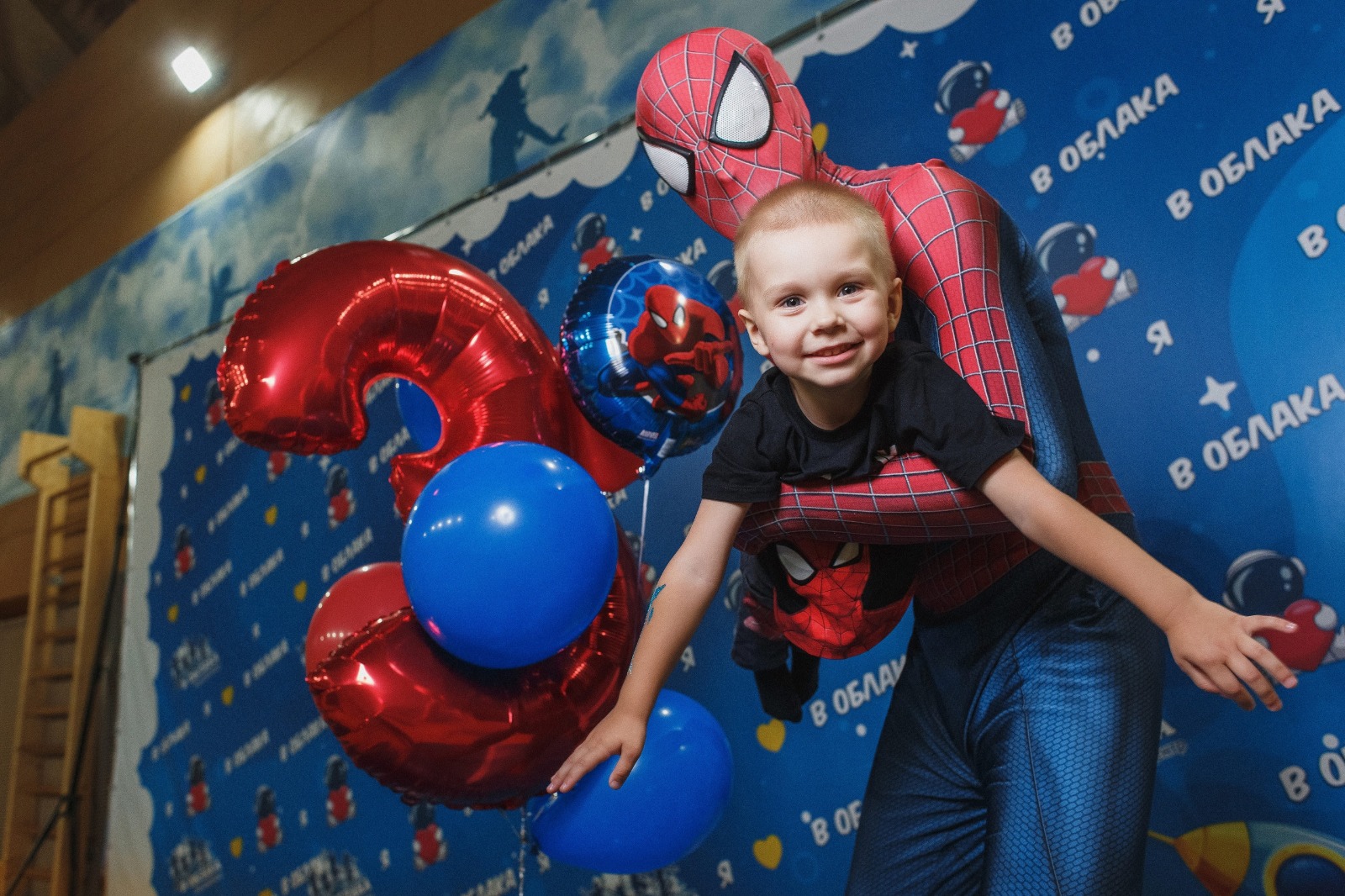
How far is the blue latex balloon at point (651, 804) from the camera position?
1556 millimetres

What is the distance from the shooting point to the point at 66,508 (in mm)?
4883

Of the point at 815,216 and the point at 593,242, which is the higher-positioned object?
the point at 593,242

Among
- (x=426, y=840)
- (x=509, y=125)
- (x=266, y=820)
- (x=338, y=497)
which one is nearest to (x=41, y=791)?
(x=266, y=820)

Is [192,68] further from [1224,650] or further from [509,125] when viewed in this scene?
[1224,650]

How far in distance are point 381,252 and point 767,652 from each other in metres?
0.94

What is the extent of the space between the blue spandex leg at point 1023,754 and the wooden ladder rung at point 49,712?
14.6 feet

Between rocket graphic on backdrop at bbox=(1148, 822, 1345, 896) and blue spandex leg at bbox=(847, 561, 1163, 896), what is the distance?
0.87m

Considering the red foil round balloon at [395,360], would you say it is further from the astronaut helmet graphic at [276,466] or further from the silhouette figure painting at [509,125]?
the astronaut helmet graphic at [276,466]

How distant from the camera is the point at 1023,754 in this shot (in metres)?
1.04

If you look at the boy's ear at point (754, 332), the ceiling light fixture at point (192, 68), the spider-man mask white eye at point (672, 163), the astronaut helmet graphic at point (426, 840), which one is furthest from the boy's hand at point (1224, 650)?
the ceiling light fixture at point (192, 68)

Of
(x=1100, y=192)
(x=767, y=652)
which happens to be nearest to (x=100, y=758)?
(x=767, y=652)

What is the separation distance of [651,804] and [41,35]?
6012 mm

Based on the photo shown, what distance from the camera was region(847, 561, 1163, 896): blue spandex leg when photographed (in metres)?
0.99

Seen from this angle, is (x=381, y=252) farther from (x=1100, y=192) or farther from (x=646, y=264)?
(x=1100, y=192)
